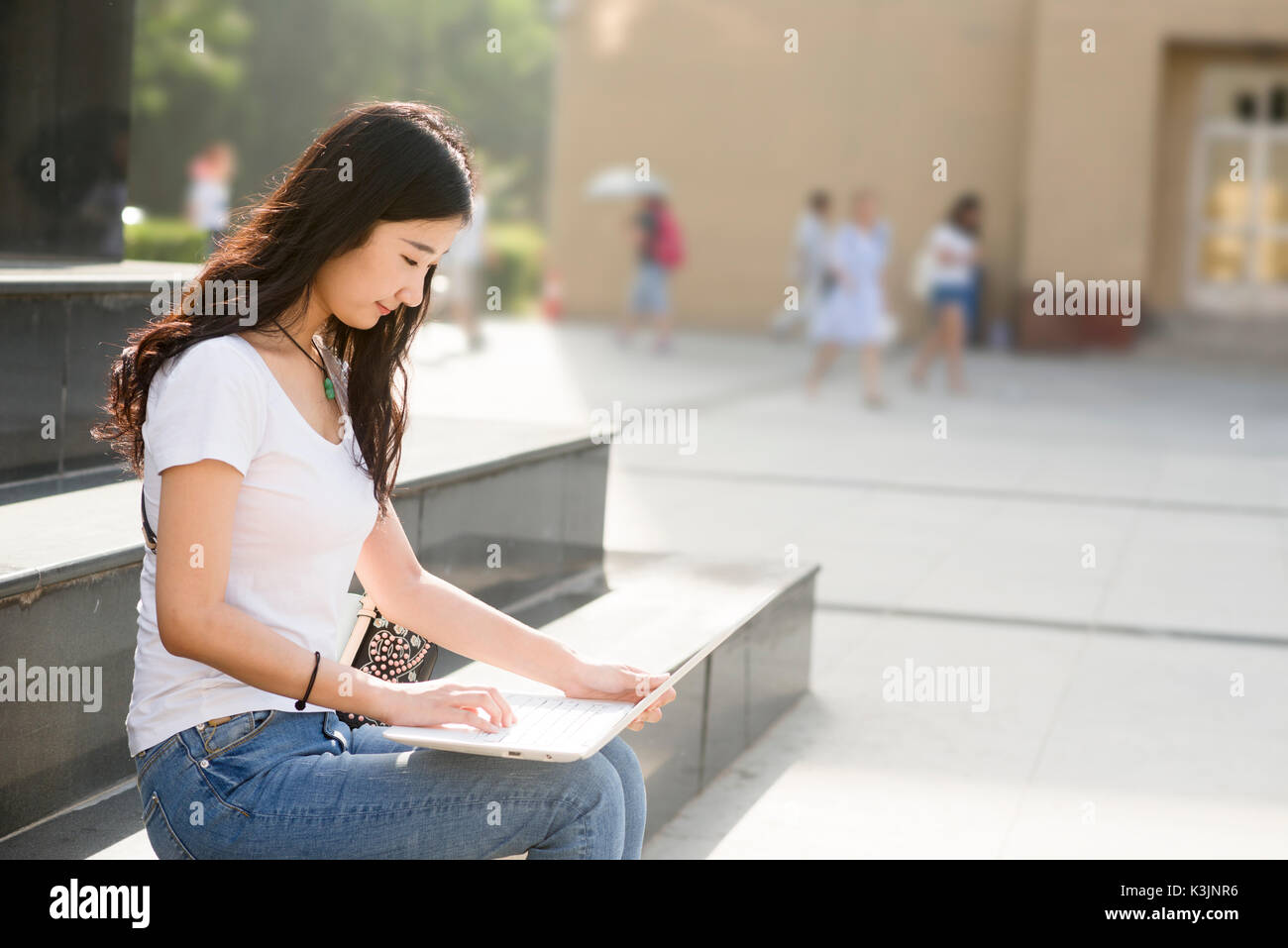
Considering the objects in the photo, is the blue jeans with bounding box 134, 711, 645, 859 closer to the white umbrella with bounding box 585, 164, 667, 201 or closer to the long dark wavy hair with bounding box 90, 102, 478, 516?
the long dark wavy hair with bounding box 90, 102, 478, 516

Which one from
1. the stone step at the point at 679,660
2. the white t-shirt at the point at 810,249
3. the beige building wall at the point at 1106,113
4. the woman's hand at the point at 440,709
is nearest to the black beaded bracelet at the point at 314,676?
the woman's hand at the point at 440,709

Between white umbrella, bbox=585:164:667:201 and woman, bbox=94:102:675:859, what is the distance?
1646cm

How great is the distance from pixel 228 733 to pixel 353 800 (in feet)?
0.69

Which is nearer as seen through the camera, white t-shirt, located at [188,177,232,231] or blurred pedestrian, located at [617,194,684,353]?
blurred pedestrian, located at [617,194,684,353]

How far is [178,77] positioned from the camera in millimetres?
32625

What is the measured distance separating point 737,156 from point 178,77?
17086 mm

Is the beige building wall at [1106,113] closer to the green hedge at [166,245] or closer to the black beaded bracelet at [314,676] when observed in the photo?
the green hedge at [166,245]

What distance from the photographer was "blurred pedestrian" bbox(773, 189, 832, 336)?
16.6 m

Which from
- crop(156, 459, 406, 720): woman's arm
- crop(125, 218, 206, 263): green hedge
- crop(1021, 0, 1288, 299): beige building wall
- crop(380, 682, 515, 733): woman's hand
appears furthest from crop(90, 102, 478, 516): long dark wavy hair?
crop(1021, 0, 1288, 299): beige building wall

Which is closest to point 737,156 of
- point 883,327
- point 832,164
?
point 832,164

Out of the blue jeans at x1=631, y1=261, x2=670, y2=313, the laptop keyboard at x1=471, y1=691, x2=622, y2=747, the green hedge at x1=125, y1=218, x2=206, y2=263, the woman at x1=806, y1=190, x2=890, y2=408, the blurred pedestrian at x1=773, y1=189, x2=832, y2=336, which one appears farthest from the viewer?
the blue jeans at x1=631, y1=261, x2=670, y2=313

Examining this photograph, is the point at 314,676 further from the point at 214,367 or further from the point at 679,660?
the point at 679,660

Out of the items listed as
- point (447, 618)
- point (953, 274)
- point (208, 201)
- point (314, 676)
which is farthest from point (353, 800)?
point (208, 201)

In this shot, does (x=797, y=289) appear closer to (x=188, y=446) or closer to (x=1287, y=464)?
(x=1287, y=464)
